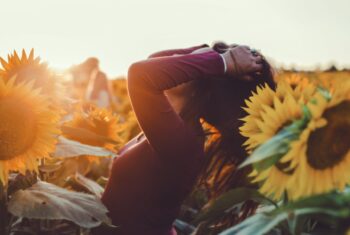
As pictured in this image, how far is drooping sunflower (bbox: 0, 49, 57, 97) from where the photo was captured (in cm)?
169

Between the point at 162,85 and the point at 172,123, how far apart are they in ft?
0.49

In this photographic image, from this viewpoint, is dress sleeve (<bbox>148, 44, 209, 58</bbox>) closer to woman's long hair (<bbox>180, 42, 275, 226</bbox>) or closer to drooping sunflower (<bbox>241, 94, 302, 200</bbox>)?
woman's long hair (<bbox>180, 42, 275, 226</bbox>)

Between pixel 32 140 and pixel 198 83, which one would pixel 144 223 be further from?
pixel 32 140

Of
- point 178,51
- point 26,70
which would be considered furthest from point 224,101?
point 26,70

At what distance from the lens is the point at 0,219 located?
1534 mm

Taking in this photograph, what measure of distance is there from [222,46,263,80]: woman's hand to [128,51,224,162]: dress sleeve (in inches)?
1.4

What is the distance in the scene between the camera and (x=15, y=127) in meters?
1.37

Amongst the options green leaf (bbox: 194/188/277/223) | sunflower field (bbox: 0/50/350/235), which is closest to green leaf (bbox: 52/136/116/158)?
sunflower field (bbox: 0/50/350/235)

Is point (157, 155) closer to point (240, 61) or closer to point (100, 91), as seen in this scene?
point (240, 61)

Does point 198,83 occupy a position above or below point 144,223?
above

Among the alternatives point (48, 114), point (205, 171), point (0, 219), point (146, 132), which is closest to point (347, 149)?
point (48, 114)

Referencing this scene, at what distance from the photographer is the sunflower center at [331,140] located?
89cm

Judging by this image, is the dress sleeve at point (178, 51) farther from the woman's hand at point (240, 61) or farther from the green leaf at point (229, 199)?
the green leaf at point (229, 199)

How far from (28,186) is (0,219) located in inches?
4.6
